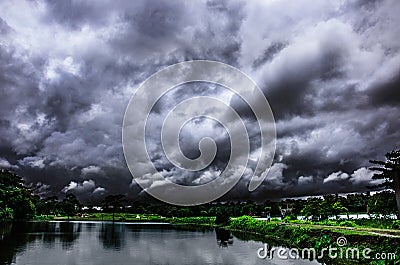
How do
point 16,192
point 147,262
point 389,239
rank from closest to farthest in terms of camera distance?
point 389,239 < point 147,262 < point 16,192

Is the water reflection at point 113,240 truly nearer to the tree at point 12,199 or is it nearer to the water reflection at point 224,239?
the water reflection at point 224,239

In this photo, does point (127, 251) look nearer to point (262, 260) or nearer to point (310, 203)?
point (262, 260)

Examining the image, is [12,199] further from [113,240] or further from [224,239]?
[224,239]

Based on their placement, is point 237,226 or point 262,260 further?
point 237,226

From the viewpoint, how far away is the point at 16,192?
75.7 m

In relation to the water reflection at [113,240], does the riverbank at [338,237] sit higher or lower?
higher

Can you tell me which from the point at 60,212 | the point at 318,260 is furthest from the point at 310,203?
the point at 60,212

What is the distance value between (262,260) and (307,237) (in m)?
9.28
